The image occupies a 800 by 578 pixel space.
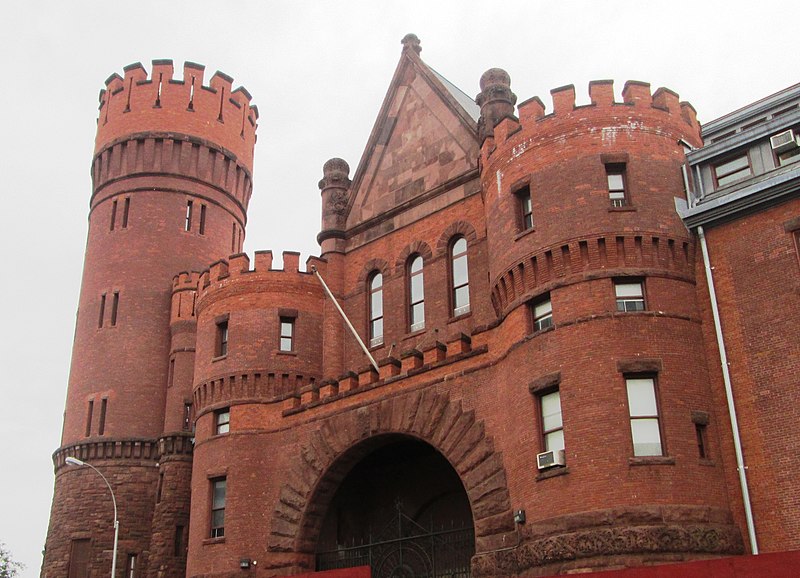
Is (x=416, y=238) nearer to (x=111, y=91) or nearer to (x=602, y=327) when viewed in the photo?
(x=602, y=327)

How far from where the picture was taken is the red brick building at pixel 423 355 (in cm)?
2178

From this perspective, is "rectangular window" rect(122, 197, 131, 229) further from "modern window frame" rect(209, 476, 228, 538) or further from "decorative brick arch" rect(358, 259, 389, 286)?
"modern window frame" rect(209, 476, 228, 538)

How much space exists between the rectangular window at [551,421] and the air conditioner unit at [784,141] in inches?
329

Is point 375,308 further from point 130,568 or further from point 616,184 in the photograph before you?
point 130,568

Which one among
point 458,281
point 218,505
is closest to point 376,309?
point 458,281

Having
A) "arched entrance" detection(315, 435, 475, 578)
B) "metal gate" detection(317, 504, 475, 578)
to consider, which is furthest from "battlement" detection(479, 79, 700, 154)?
"metal gate" detection(317, 504, 475, 578)

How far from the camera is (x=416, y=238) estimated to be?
32844 millimetres

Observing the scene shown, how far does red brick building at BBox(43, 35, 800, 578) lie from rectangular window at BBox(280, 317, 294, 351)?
8cm

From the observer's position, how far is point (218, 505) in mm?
31531

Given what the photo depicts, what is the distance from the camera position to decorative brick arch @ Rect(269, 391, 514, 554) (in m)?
24.3

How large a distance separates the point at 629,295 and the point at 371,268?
41.8 feet

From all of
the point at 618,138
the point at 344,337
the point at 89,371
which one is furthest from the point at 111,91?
the point at 618,138

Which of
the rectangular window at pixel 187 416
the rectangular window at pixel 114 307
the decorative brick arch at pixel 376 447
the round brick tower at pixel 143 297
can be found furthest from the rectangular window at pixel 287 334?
the rectangular window at pixel 114 307

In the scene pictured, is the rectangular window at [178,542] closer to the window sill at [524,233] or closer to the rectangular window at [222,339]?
the rectangular window at [222,339]
